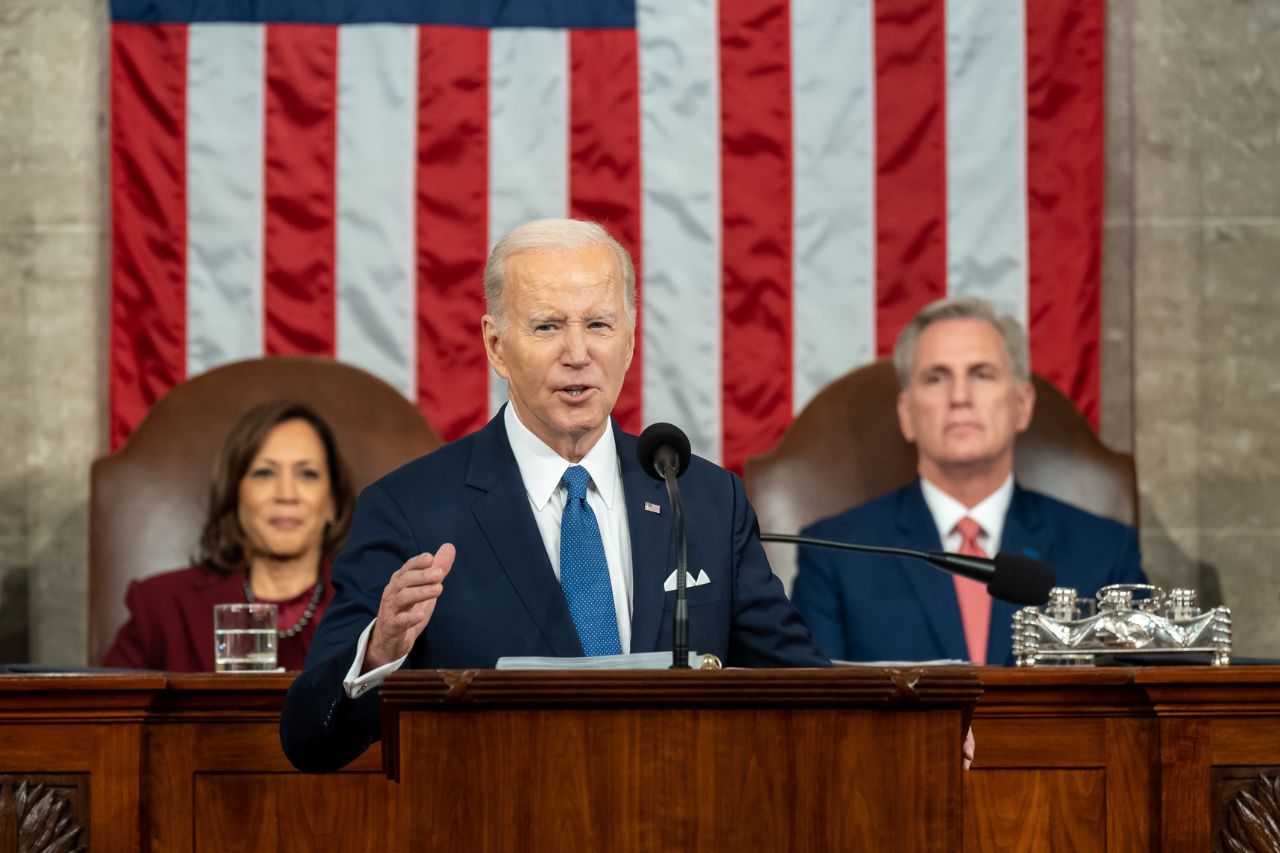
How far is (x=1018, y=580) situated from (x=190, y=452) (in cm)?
279

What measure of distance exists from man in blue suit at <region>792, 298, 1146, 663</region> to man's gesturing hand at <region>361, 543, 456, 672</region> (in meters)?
2.05

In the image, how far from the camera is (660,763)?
6.24 feet

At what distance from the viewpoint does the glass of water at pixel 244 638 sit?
11.1ft

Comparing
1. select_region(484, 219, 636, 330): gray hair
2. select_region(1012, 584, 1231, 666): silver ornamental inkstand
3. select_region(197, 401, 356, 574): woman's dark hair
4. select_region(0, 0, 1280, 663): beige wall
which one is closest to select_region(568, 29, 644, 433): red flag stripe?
select_region(197, 401, 356, 574): woman's dark hair

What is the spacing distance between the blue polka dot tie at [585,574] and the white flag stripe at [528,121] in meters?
2.69

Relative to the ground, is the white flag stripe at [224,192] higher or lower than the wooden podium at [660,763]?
higher

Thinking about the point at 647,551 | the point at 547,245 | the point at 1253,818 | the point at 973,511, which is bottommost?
the point at 1253,818

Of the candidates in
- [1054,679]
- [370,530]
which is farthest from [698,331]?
[370,530]

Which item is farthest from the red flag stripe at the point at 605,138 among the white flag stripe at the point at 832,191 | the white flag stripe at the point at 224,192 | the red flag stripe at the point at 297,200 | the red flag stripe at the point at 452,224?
the white flag stripe at the point at 224,192

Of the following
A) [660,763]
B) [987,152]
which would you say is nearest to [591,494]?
[660,763]

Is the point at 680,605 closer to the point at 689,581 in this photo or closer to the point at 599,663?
the point at 599,663

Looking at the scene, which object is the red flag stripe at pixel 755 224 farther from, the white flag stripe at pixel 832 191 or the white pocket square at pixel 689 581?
the white pocket square at pixel 689 581

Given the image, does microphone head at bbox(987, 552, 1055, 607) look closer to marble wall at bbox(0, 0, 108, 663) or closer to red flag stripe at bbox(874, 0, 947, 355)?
red flag stripe at bbox(874, 0, 947, 355)

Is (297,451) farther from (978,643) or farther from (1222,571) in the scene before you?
(1222,571)
